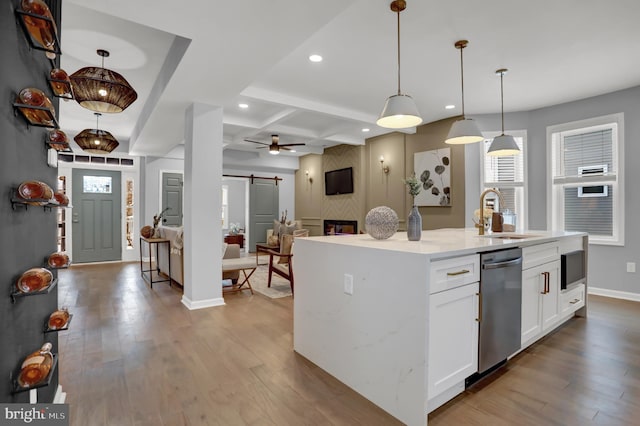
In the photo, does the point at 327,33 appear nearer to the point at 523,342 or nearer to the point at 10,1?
the point at 10,1

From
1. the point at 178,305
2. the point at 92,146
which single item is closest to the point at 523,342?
the point at 178,305

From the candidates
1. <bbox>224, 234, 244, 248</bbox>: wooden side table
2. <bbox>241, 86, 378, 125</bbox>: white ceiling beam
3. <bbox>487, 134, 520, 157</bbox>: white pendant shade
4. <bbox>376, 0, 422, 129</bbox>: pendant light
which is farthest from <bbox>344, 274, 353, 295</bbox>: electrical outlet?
<bbox>224, 234, 244, 248</bbox>: wooden side table

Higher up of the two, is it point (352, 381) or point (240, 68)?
point (240, 68)

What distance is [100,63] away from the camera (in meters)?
3.62

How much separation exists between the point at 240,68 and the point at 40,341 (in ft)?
8.44

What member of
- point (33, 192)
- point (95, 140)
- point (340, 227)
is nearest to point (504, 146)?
point (33, 192)

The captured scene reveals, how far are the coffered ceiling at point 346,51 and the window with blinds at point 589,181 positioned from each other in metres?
0.61

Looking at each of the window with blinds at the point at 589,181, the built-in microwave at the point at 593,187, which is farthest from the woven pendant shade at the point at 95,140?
the built-in microwave at the point at 593,187

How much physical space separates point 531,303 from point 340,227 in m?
5.60

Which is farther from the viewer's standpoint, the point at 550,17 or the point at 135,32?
the point at 135,32

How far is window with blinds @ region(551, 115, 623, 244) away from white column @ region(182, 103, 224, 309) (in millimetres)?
5044

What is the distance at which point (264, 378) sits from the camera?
7.24 feet

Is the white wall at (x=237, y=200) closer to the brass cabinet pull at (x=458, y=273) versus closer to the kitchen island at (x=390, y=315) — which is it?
the kitchen island at (x=390, y=315)

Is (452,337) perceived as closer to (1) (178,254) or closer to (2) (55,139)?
(2) (55,139)
